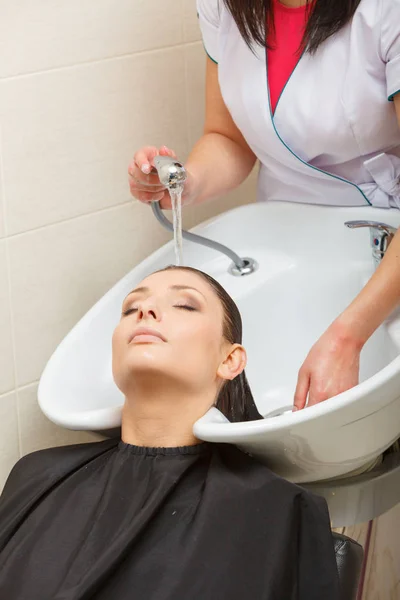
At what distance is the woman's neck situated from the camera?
1426 millimetres

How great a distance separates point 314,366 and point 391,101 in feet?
1.70

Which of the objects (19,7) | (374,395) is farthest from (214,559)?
(19,7)

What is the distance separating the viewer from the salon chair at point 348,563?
4.69ft

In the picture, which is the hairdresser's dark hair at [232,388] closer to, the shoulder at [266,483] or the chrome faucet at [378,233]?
the shoulder at [266,483]

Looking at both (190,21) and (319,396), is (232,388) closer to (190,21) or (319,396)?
Result: (319,396)

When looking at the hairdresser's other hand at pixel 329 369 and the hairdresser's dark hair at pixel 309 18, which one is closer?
the hairdresser's other hand at pixel 329 369

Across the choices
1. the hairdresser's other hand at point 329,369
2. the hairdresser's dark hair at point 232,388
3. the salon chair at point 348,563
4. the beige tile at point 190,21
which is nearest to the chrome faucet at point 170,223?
the hairdresser's dark hair at point 232,388

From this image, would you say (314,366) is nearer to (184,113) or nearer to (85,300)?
(85,300)

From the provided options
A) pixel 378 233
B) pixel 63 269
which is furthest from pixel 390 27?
pixel 63 269

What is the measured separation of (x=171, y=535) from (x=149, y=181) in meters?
0.70

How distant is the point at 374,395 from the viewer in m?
1.32

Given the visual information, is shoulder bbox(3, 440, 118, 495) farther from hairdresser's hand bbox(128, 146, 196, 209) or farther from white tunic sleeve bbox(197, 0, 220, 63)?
white tunic sleeve bbox(197, 0, 220, 63)

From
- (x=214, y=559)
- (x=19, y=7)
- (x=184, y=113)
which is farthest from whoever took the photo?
(x=184, y=113)

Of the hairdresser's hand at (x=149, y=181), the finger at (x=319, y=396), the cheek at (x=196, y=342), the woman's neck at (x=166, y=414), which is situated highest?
the hairdresser's hand at (x=149, y=181)
